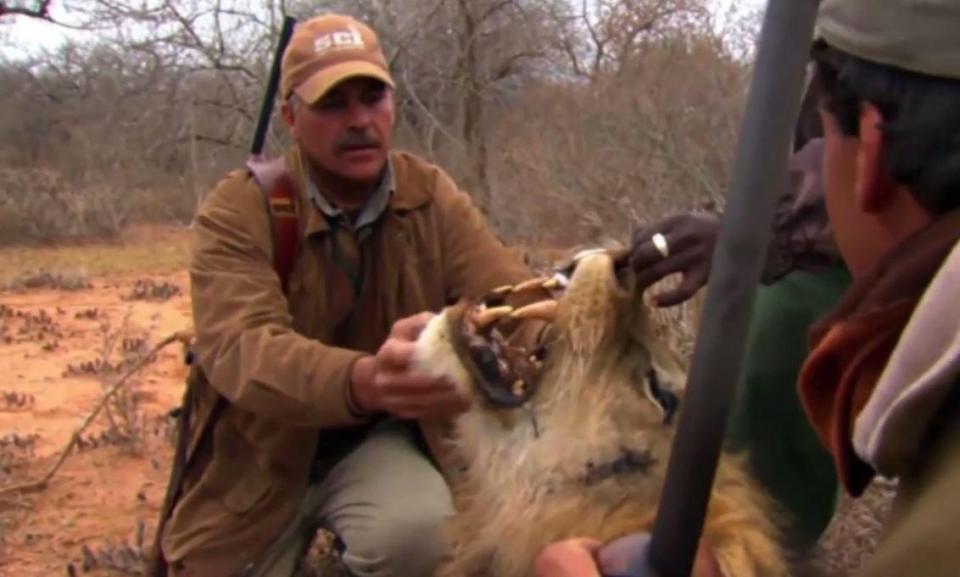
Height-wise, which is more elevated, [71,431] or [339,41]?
[339,41]

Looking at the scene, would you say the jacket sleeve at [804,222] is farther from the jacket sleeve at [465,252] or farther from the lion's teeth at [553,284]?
the jacket sleeve at [465,252]

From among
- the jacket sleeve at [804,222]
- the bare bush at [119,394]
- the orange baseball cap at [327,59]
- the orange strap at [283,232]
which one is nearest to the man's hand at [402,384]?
the orange strap at [283,232]

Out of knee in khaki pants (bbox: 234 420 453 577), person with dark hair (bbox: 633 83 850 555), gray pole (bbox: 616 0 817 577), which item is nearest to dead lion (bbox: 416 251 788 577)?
person with dark hair (bbox: 633 83 850 555)

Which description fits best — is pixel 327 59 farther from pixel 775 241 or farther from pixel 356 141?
pixel 775 241

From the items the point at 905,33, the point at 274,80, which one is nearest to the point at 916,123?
the point at 905,33

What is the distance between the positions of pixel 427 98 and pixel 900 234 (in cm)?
1358

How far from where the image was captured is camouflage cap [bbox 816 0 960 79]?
1.22 meters

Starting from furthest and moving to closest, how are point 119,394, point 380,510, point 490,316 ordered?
1. point 119,394
2. point 380,510
3. point 490,316

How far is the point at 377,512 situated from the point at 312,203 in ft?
2.74

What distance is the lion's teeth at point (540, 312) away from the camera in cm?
221

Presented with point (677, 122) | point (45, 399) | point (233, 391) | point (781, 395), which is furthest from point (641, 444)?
point (677, 122)

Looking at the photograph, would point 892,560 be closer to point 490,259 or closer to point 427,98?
point 490,259

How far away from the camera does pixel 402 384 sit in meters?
2.72

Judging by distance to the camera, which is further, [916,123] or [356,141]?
[356,141]
